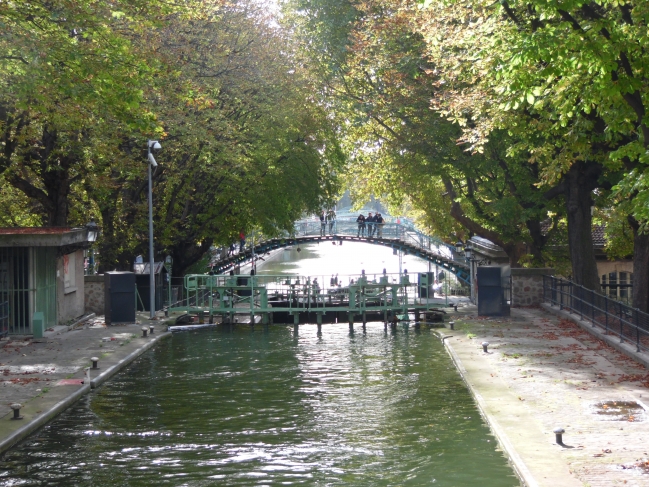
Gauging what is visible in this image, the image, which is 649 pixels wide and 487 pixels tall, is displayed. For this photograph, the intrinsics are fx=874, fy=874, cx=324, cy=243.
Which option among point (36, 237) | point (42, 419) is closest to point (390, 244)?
point (36, 237)

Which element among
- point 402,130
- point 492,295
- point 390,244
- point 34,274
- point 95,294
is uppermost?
point 402,130

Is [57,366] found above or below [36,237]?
below

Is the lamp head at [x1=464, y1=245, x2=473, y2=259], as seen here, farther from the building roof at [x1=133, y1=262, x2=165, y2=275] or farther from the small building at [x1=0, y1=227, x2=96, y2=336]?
the small building at [x1=0, y1=227, x2=96, y2=336]

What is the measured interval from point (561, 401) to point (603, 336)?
8906 mm

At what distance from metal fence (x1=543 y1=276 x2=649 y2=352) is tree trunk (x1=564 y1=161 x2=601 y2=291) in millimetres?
749

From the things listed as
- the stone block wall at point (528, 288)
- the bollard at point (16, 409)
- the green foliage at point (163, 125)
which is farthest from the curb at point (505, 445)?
the stone block wall at point (528, 288)

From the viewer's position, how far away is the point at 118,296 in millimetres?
32719

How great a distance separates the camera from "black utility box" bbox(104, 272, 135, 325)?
107 ft

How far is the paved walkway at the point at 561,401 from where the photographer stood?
1250cm

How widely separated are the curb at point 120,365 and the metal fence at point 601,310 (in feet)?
43.2

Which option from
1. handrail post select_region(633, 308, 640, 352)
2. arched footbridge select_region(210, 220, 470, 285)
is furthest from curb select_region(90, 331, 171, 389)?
arched footbridge select_region(210, 220, 470, 285)

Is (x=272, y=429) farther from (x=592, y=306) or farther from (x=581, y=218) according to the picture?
(x=581, y=218)

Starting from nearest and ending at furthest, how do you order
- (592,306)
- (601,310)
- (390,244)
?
(601,310)
(592,306)
(390,244)

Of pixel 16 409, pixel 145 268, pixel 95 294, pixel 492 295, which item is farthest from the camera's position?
pixel 145 268
